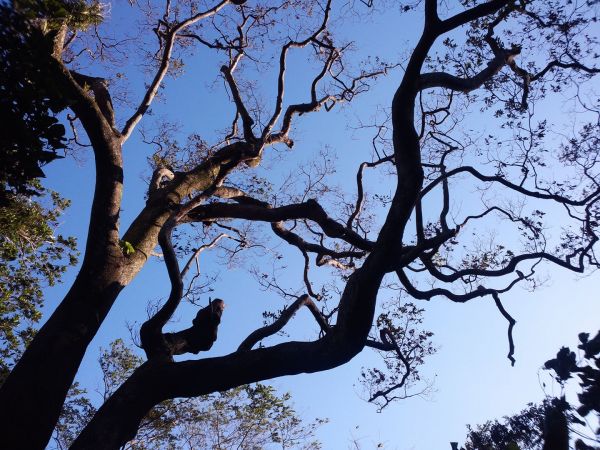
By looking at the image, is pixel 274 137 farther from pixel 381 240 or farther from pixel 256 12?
pixel 381 240

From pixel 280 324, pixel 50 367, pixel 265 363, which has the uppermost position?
pixel 280 324

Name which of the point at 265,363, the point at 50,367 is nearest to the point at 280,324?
the point at 265,363

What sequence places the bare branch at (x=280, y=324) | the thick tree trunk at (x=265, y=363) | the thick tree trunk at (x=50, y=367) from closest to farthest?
the thick tree trunk at (x=50, y=367) < the thick tree trunk at (x=265, y=363) < the bare branch at (x=280, y=324)

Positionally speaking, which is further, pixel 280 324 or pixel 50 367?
pixel 280 324

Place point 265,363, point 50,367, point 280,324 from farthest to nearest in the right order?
point 280,324 < point 265,363 < point 50,367

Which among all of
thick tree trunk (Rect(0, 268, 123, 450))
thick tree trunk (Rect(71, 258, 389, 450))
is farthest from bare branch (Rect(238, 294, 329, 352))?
thick tree trunk (Rect(0, 268, 123, 450))

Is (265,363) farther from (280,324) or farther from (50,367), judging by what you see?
(50,367)

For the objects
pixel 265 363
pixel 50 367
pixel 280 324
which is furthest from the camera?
pixel 280 324

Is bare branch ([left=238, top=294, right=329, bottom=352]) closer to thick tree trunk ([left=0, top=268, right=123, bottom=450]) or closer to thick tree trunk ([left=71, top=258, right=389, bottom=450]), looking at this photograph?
thick tree trunk ([left=71, top=258, right=389, bottom=450])

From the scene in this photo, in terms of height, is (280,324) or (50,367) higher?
(280,324)

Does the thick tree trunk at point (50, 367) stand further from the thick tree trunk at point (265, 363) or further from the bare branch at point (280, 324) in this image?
the bare branch at point (280, 324)

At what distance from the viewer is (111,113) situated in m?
7.04

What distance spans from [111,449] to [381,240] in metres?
2.84

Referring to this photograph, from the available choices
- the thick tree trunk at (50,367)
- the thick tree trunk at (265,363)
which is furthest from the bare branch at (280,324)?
the thick tree trunk at (50,367)
